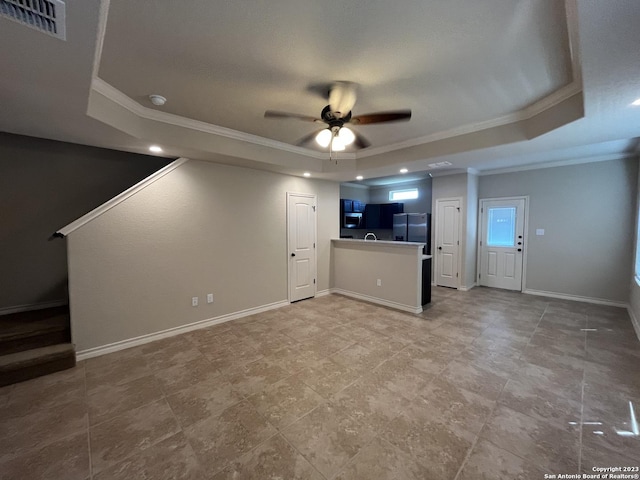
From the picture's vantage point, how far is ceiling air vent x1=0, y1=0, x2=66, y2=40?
3.93 ft

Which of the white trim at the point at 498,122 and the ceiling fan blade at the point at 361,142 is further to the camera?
the ceiling fan blade at the point at 361,142

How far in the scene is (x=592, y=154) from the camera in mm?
4277

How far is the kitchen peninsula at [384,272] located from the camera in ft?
14.1

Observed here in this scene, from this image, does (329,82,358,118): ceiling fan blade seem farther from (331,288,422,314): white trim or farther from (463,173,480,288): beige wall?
(463,173,480,288): beige wall

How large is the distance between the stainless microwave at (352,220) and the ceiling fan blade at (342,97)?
448 centimetres

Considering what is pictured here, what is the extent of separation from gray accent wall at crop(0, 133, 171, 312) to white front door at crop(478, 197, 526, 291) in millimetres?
7472

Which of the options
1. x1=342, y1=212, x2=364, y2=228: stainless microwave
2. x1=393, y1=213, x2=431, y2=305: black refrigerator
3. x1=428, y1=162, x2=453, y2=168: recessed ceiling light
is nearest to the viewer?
x1=428, y1=162, x2=453, y2=168: recessed ceiling light

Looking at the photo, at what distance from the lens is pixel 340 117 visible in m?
2.65

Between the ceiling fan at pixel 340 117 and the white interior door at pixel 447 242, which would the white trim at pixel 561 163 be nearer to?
the white interior door at pixel 447 242

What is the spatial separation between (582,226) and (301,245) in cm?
523

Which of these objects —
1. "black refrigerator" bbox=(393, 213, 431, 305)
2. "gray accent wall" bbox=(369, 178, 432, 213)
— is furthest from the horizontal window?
"black refrigerator" bbox=(393, 213, 431, 305)

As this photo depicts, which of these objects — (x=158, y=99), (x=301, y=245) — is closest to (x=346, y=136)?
(x=158, y=99)

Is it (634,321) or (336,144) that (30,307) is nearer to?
(336,144)

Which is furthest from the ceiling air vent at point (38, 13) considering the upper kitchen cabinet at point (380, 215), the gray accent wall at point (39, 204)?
the upper kitchen cabinet at point (380, 215)
